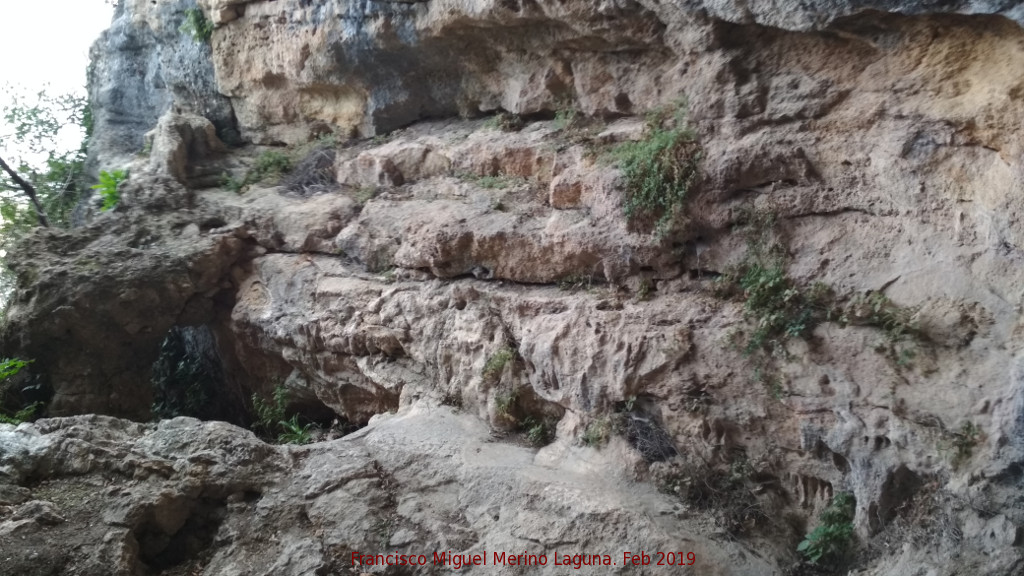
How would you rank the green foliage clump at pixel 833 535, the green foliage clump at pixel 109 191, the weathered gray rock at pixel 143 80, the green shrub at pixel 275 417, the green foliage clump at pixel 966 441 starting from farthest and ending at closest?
the weathered gray rock at pixel 143 80 < the green foliage clump at pixel 109 191 < the green shrub at pixel 275 417 < the green foliage clump at pixel 833 535 < the green foliage clump at pixel 966 441


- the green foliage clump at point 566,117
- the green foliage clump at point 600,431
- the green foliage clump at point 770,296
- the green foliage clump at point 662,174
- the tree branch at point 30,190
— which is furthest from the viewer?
the tree branch at point 30,190

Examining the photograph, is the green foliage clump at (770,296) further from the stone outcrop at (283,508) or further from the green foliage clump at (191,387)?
the green foliage clump at (191,387)

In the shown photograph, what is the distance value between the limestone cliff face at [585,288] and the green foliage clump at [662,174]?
110 mm

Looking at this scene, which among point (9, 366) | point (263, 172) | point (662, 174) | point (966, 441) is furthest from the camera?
point (263, 172)

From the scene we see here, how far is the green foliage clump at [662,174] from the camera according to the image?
5.41m

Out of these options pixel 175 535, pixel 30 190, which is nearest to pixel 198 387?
pixel 30 190

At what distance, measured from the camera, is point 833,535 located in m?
4.32

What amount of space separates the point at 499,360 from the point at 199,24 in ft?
21.1

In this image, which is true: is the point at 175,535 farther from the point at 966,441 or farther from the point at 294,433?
the point at 966,441

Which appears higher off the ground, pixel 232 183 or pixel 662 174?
pixel 662 174

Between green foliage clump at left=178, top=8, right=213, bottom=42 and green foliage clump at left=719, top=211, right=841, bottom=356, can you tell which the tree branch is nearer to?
green foliage clump at left=178, top=8, right=213, bottom=42

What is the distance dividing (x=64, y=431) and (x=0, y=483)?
0.54 m

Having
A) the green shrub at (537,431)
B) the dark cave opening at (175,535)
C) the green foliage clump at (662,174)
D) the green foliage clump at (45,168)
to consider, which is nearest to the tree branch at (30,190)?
the green foliage clump at (45,168)

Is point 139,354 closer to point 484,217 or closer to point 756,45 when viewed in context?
point 484,217
